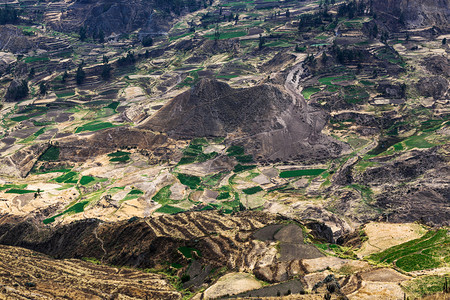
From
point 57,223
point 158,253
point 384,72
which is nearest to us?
point 158,253

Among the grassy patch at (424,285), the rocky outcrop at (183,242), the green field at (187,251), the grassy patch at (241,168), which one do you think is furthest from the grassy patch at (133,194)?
the grassy patch at (424,285)

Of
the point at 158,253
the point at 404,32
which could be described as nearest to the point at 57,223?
the point at 158,253

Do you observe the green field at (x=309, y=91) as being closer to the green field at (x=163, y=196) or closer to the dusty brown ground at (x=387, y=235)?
the green field at (x=163, y=196)

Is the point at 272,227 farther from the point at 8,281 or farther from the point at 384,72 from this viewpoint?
the point at 384,72

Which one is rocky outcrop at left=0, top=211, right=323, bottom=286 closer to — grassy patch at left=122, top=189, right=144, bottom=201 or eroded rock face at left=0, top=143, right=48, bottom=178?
grassy patch at left=122, top=189, right=144, bottom=201

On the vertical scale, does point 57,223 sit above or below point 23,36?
below

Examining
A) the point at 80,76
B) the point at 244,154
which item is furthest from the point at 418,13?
the point at 80,76

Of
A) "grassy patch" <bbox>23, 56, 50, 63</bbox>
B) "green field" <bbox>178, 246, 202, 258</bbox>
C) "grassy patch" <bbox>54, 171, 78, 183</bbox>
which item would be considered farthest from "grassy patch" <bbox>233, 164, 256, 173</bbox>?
"grassy patch" <bbox>23, 56, 50, 63</bbox>
